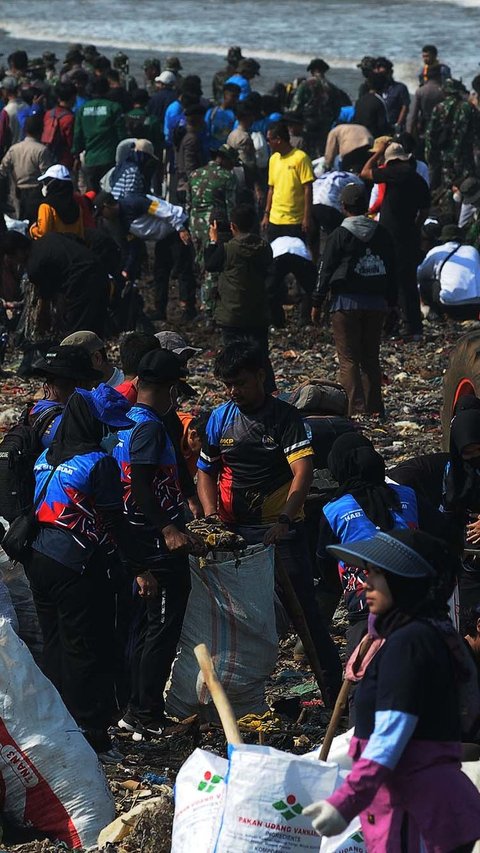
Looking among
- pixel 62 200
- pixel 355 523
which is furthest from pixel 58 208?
pixel 355 523

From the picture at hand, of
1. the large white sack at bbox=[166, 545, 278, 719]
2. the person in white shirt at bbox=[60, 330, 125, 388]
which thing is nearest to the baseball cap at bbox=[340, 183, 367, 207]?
the person in white shirt at bbox=[60, 330, 125, 388]

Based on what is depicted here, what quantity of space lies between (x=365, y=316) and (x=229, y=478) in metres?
4.64

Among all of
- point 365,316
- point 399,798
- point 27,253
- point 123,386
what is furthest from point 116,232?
point 399,798

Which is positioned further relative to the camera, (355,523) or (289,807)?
(355,523)

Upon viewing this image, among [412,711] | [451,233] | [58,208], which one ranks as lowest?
[451,233]

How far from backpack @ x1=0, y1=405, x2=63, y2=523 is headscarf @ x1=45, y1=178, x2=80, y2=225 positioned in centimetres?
617

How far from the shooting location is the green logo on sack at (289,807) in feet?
14.4

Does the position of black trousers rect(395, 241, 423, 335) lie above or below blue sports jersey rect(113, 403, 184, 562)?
below

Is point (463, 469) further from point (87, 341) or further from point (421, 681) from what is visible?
point (421, 681)

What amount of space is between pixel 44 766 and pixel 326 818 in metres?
1.95

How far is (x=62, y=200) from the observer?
1241 centimetres

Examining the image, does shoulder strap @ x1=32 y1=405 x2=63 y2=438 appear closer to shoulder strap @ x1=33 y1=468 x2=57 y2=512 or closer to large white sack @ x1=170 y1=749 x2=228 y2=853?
shoulder strap @ x1=33 y1=468 x2=57 y2=512

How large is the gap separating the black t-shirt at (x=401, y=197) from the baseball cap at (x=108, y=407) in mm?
7945

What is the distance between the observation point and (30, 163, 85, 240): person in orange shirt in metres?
12.4
